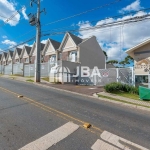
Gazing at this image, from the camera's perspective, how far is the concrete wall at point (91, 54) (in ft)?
88.7

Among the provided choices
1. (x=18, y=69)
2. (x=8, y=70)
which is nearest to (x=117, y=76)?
(x=18, y=69)

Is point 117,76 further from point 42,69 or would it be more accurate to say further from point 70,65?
point 42,69

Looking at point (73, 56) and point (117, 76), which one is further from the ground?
point (73, 56)

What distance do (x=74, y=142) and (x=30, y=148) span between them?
117 cm

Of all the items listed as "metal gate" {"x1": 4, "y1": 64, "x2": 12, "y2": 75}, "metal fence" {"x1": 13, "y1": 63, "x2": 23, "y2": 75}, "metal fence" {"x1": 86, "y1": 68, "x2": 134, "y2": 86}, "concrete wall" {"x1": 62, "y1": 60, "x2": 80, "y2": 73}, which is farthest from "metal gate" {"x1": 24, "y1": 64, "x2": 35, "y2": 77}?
"metal fence" {"x1": 86, "y1": 68, "x2": 134, "y2": 86}

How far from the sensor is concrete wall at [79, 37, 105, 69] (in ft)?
88.7

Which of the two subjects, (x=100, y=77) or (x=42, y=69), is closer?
(x=100, y=77)

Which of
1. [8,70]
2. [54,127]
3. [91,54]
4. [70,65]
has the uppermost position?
[91,54]

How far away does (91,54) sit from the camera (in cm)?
2939

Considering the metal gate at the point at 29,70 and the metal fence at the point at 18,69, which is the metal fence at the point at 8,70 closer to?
the metal fence at the point at 18,69

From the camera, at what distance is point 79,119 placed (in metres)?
5.73

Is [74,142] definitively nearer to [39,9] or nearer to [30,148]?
[30,148]

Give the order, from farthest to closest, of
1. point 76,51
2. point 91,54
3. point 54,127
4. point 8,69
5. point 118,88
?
point 8,69 → point 91,54 → point 76,51 → point 118,88 → point 54,127

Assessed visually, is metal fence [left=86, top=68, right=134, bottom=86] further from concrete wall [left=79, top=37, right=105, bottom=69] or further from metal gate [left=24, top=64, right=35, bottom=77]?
metal gate [left=24, top=64, right=35, bottom=77]
